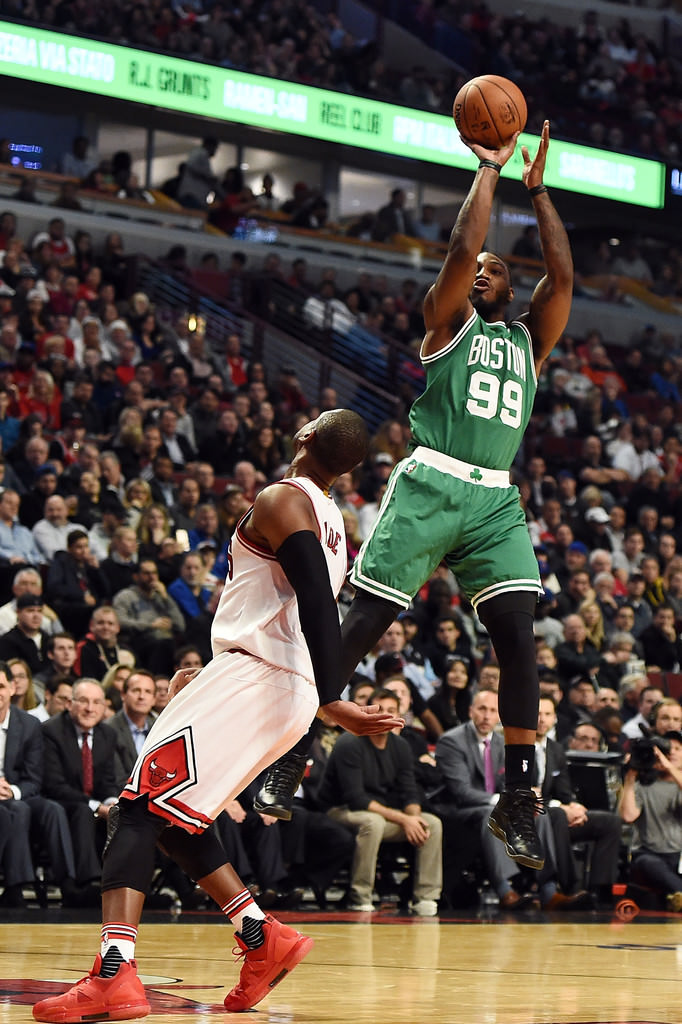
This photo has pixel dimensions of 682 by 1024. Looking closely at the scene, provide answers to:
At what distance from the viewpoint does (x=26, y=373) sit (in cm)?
1312

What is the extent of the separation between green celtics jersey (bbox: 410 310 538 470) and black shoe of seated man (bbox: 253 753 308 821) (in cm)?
111

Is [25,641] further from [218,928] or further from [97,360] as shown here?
[97,360]

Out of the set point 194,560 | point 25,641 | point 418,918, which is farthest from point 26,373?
point 418,918

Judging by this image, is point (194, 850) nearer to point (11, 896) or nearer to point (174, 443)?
point (11, 896)

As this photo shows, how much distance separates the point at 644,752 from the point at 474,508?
189 inches

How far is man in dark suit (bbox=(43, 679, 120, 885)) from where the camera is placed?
834 centimetres

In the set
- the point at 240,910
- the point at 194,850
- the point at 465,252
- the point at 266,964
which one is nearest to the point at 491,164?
the point at 465,252

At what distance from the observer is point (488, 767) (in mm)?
9312

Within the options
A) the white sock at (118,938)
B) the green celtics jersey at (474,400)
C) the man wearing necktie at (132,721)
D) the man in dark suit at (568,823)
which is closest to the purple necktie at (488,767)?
the man in dark suit at (568,823)

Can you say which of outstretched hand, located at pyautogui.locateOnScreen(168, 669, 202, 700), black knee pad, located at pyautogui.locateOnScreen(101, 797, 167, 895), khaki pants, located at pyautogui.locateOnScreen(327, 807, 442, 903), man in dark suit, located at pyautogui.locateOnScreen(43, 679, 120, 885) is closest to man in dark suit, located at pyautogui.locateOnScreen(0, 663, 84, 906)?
man in dark suit, located at pyautogui.locateOnScreen(43, 679, 120, 885)

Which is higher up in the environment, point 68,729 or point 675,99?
point 675,99

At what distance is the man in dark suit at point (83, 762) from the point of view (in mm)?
8344

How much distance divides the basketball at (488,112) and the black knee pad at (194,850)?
7.75 ft

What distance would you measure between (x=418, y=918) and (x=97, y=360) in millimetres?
7156
